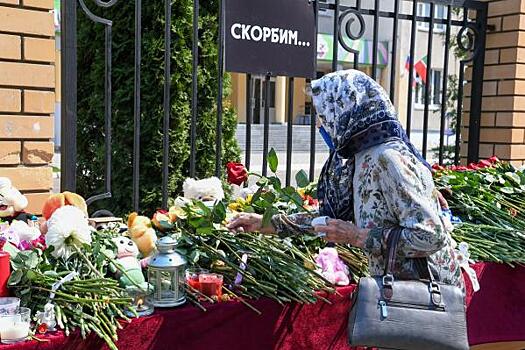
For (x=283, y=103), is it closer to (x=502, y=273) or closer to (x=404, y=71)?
(x=404, y=71)

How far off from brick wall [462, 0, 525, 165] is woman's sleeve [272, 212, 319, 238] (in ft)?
8.25

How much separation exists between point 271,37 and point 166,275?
1616mm

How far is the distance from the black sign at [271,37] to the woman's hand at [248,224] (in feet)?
3.48

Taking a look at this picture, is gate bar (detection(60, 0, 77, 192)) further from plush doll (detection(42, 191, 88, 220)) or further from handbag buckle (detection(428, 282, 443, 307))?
handbag buckle (detection(428, 282, 443, 307))

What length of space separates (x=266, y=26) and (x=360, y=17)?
640 mm

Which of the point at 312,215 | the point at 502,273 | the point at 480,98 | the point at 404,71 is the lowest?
the point at 502,273

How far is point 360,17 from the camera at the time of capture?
11.4 ft

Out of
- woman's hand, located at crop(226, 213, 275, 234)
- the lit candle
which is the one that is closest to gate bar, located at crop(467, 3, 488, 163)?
woman's hand, located at crop(226, 213, 275, 234)

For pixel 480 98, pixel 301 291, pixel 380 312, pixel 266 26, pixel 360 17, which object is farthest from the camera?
pixel 480 98

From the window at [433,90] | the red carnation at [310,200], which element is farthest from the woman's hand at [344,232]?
the window at [433,90]

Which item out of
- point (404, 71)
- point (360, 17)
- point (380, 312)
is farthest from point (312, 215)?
point (404, 71)

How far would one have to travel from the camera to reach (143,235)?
7.22ft

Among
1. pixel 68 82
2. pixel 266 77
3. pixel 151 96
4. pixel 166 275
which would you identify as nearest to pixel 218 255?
pixel 166 275

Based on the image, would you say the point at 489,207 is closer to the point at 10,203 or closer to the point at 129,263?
the point at 129,263
